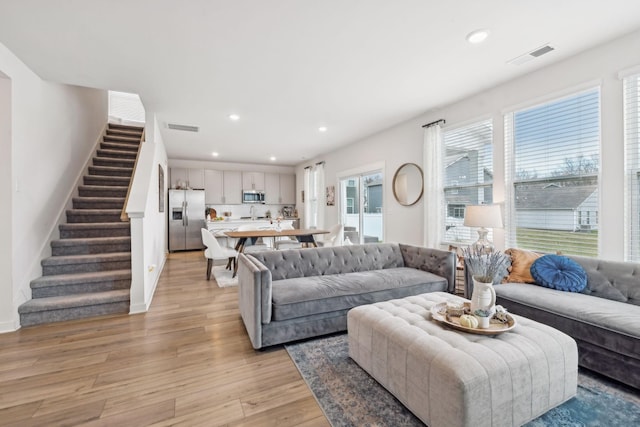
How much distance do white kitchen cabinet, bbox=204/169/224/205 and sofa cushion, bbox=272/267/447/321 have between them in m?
6.20

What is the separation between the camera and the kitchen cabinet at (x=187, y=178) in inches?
306

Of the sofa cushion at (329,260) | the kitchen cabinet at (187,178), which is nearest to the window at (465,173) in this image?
the sofa cushion at (329,260)

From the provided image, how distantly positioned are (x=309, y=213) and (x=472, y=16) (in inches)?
256

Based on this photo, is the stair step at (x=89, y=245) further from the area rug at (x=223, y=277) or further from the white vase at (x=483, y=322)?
the white vase at (x=483, y=322)

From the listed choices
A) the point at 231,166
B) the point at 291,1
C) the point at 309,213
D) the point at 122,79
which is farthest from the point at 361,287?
the point at 231,166

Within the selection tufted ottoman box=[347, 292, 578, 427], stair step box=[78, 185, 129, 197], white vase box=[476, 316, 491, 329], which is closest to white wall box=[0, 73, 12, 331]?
stair step box=[78, 185, 129, 197]

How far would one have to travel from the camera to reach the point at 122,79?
10.2ft

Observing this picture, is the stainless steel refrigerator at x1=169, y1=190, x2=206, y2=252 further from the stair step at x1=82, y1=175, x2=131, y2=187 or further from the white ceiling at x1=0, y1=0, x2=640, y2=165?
the white ceiling at x1=0, y1=0, x2=640, y2=165

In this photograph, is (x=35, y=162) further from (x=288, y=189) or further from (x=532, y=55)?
(x=288, y=189)

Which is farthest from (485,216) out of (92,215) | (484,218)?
Result: (92,215)

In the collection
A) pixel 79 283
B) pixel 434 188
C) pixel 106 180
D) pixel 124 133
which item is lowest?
pixel 79 283

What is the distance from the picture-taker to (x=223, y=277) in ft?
14.9

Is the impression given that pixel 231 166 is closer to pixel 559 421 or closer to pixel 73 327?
pixel 73 327

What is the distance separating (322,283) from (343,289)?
0.21 m
